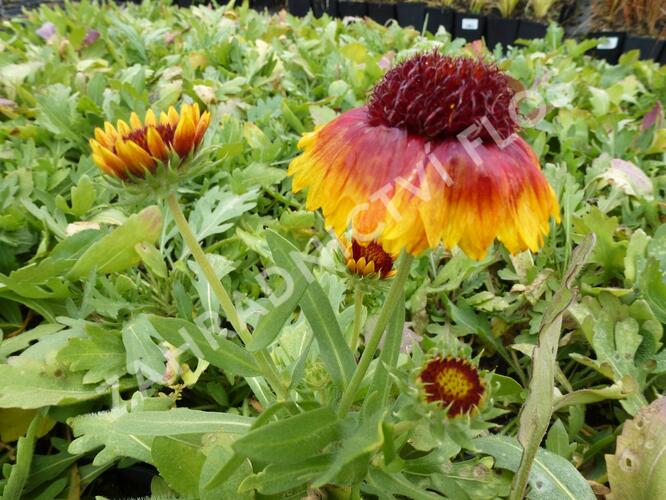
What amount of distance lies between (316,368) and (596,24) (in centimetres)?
548

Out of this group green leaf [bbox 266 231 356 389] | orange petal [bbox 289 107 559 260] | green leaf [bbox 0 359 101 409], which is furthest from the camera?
green leaf [bbox 0 359 101 409]

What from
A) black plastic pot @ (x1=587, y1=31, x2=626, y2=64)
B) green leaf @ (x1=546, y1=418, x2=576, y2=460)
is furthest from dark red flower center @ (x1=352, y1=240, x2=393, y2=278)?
black plastic pot @ (x1=587, y1=31, x2=626, y2=64)

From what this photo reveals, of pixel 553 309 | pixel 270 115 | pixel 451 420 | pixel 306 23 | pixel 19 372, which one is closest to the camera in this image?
pixel 451 420

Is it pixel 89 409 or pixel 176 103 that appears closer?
pixel 89 409

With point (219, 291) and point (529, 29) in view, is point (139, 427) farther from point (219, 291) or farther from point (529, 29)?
point (529, 29)

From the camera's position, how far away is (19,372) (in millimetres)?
904

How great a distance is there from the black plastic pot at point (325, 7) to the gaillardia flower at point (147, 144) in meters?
5.17

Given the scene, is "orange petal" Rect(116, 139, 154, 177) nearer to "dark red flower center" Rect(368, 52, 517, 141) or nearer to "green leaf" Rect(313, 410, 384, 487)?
"dark red flower center" Rect(368, 52, 517, 141)

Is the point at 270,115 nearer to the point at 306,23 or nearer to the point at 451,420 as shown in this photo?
the point at 451,420

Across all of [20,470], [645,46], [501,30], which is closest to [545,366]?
[20,470]

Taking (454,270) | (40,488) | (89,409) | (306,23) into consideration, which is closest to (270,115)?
(454,270)

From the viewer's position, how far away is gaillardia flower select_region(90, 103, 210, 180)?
0.63 m

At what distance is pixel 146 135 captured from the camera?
2.17 ft

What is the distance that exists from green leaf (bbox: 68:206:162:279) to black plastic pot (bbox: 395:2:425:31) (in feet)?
14.5
